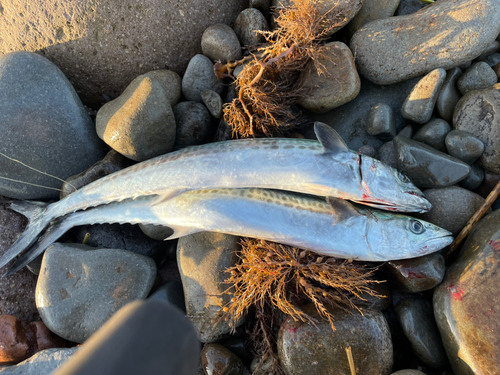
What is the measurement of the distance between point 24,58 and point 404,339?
5.30 metres

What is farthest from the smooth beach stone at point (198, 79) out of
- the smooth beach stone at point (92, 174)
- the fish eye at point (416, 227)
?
the fish eye at point (416, 227)

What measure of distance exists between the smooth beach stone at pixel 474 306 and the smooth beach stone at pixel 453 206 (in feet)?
0.72

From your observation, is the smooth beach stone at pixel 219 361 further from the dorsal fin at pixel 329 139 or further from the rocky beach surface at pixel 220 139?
the dorsal fin at pixel 329 139

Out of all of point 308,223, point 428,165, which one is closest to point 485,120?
point 428,165

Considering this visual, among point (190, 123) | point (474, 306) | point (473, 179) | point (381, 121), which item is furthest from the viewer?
point (190, 123)

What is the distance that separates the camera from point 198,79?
3887 mm

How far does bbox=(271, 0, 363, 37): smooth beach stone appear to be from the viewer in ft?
11.4

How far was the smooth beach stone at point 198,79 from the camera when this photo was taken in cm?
383

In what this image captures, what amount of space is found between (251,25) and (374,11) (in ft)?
4.87

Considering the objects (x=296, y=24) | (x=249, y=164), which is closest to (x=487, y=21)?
(x=296, y=24)

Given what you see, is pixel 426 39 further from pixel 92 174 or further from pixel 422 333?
pixel 92 174

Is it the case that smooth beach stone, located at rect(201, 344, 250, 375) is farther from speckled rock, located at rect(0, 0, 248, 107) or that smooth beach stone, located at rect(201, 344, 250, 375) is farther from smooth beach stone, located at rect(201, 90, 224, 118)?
speckled rock, located at rect(0, 0, 248, 107)

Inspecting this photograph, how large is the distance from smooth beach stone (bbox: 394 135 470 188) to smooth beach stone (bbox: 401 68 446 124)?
1.25 ft

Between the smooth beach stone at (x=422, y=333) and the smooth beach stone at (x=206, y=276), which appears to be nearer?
the smooth beach stone at (x=422, y=333)
